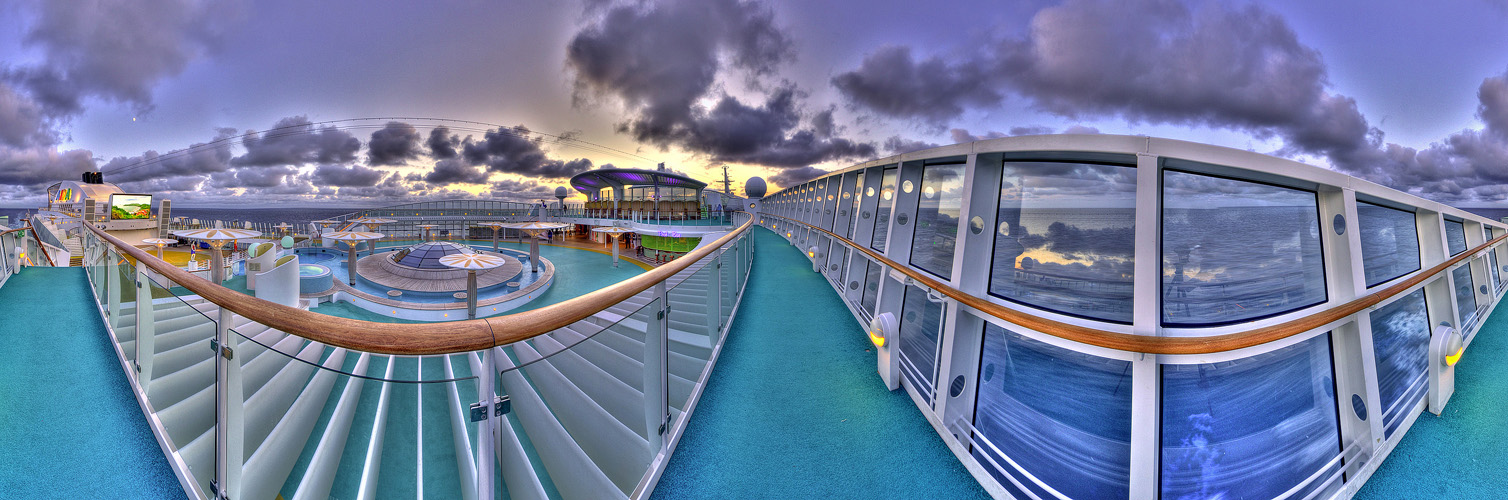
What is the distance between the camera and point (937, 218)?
3721mm

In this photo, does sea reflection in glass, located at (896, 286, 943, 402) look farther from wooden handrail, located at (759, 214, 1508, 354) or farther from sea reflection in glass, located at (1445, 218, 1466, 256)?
sea reflection in glass, located at (1445, 218, 1466, 256)

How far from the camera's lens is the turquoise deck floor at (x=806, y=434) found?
199 centimetres

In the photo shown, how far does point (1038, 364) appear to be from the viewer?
7.84ft

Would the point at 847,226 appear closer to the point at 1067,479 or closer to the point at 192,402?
the point at 1067,479

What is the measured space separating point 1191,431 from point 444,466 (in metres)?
3.08

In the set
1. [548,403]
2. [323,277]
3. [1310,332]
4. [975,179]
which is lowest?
[323,277]

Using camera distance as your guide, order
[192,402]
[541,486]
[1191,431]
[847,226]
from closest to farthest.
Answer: [541,486], [192,402], [1191,431], [847,226]

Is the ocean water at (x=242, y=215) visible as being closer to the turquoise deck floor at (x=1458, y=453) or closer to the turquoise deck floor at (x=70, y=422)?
the turquoise deck floor at (x=70, y=422)

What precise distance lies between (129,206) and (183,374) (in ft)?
95.4

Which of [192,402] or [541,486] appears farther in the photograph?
[192,402]

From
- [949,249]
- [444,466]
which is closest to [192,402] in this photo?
[444,466]

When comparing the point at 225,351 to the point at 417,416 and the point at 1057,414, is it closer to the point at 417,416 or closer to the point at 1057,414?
the point at 417,416

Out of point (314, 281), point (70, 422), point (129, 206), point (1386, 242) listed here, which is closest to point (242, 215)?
point (129, 206)

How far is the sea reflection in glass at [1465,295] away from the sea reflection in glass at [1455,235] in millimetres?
255
